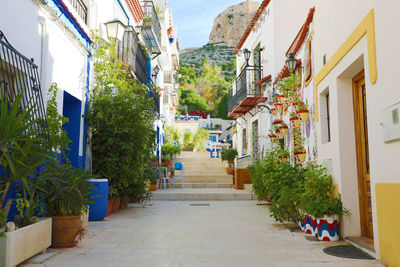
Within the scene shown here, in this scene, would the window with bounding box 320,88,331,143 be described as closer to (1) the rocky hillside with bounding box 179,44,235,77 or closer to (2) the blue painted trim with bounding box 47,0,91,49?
(2) the blue painted trim with bounding box 47,0,91,49

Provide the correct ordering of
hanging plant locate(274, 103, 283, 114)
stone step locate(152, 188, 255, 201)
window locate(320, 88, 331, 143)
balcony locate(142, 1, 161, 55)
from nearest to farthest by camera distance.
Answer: window locate(320, 88, 331, 143), hanging plant locate(274, 103, 283, 114), stone step locate(152, 188, 255, 201), balcony locate(142, 1, 161, 55)

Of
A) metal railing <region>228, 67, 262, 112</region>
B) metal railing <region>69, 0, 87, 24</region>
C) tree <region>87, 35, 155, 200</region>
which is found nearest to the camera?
metal railing <region>69, 0, 87, 24</region>

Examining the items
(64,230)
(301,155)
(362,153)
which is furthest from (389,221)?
(301,155)

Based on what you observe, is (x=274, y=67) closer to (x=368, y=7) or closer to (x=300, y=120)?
(x=300, y=120)

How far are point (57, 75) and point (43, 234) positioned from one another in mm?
3220

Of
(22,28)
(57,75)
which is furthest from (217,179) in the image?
(22,28)

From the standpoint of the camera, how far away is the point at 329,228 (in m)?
5.49

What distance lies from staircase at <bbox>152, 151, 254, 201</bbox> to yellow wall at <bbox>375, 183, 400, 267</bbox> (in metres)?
8.49

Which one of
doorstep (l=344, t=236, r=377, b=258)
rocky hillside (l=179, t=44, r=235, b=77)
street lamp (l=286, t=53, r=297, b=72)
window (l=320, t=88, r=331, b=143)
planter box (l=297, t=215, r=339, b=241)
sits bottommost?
doorstep (l=344, t=236, r=377, b=258)

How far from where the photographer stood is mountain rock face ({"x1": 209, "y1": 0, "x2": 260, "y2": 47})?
322 ft

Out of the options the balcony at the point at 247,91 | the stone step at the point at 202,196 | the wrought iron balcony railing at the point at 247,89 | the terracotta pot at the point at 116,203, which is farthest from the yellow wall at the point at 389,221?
the wrought iron balcony railing at the point at 247,89

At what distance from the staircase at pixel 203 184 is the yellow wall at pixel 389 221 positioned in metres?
8.49

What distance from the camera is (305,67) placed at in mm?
7988

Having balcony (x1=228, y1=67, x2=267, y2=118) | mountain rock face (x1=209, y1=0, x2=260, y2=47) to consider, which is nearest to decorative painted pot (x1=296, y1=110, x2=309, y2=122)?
balcony (x1=228, y1=67, x2=267, y2=118)
